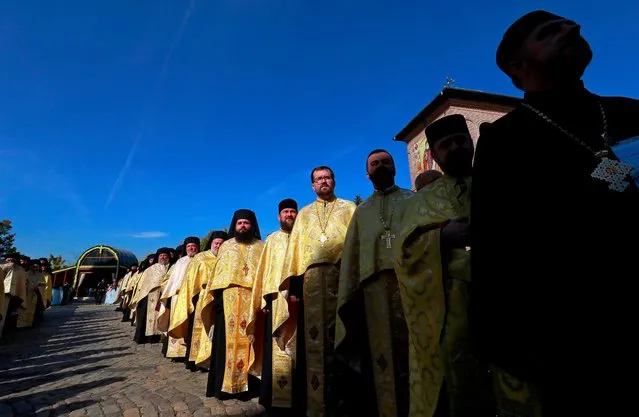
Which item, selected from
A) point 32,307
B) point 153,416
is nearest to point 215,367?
point 153,416

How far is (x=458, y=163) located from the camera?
2.22 m

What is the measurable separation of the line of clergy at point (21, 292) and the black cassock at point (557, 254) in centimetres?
Answer: 1254

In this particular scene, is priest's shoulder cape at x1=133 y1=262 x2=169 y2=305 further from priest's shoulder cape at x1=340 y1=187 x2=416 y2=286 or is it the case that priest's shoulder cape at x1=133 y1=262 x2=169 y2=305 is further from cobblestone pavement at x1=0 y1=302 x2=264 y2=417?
priest's shoulder cape at x1=340 y1=187 x2=416 y2=286

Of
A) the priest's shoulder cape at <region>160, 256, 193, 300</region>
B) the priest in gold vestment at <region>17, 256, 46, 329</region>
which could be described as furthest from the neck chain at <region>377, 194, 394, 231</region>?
the priest in gold vestment at <region>17, 256, 46, 329</region>

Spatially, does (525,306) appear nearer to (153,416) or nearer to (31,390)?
(153,416)

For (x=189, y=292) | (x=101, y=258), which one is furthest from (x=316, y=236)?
(x=101, y=258)

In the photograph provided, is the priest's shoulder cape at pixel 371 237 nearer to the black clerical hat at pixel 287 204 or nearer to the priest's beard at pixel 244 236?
the black clerical hat at pixel 287 204

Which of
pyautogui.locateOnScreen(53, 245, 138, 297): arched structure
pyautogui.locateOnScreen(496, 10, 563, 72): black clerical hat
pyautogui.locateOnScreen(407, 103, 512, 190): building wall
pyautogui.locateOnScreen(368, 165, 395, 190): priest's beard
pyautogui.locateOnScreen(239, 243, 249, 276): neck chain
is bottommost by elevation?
pyautogui.locateOnScreen(239, 243, 249, 276): neck chain

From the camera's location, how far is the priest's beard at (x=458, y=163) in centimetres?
221

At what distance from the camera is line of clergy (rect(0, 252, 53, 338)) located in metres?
12.0

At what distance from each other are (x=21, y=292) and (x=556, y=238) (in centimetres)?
1634

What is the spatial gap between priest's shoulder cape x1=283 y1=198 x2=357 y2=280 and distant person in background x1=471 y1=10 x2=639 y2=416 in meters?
2.60

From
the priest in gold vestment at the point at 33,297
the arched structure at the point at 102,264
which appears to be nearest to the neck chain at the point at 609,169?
the priest in gold vestment at the point at 33,297

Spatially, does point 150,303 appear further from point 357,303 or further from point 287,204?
point 357,303
